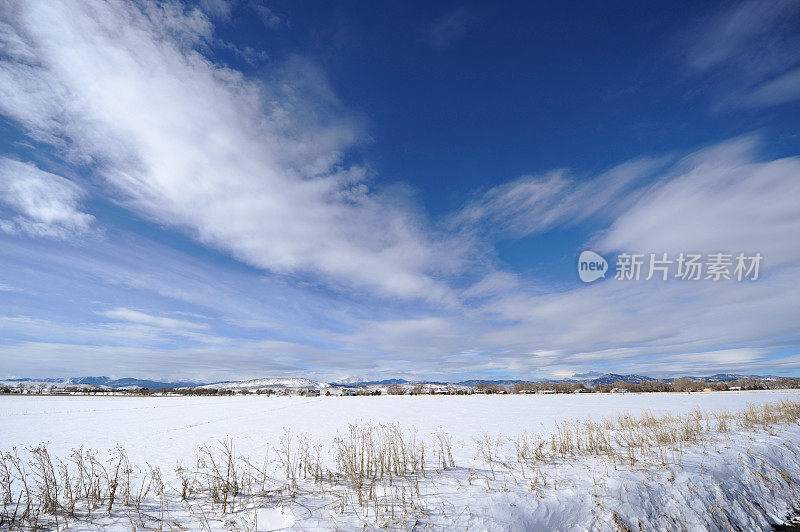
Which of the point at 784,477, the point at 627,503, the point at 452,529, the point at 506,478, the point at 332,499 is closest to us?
the point at 452,529

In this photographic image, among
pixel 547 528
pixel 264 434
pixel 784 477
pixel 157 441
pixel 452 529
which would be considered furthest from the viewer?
pixel 264 434

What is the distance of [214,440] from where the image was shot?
84.3 ft

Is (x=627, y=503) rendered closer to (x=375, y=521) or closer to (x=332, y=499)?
(x=375, y=521)

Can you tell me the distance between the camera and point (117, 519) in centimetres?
826

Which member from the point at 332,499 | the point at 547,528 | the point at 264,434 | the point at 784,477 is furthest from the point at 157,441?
the point at 784,477

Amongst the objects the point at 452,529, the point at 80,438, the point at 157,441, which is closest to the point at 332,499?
the point at 452,529

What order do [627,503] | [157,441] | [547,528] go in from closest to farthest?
[547,528] < [627,503] < [157,441]

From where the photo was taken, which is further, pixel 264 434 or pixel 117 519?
pixel 264 434

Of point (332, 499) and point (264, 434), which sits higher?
point (332, 499)

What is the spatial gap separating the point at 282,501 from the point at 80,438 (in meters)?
29.4

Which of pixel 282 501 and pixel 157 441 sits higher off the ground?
pixel 282 501

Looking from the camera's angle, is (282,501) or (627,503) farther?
(627,503)

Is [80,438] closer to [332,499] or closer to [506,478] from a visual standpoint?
[332,499]

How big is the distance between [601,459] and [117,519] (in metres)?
15.1
